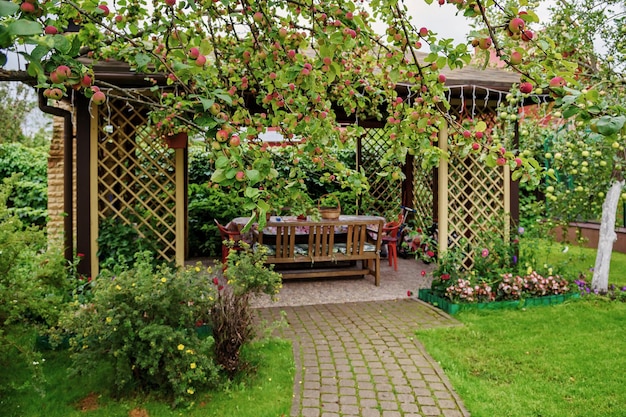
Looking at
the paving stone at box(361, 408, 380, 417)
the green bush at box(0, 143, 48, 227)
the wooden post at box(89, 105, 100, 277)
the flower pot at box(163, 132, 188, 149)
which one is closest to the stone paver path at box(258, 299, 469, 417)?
the paving stone at box(361, 408, 380, 417)

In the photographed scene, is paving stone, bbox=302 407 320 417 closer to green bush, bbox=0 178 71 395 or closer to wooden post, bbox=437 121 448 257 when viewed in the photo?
green bush, bbox=0 178 71 395

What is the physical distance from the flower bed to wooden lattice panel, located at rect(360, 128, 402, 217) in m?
3.67

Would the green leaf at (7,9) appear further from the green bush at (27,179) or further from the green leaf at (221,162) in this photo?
the green bush at (27,179)

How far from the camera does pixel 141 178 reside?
5617mm

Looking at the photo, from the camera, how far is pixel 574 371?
3330 millimetres

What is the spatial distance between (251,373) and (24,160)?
9137 millimetres

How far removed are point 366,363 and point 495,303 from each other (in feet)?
6.79

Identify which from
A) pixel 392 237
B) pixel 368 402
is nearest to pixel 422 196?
pixel 392 237

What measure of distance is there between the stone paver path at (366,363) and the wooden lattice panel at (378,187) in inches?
158

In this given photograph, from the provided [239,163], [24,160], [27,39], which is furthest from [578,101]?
[24,160]

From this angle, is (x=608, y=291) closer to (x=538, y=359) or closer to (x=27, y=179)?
(x=538, y=359)

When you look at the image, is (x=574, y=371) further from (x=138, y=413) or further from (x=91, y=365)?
(x=91, y=365)

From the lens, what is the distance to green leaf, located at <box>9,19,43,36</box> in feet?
2.84

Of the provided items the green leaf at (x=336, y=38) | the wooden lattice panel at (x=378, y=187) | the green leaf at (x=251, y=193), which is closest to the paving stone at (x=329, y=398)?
the green leaf at (x=251, y=193)
